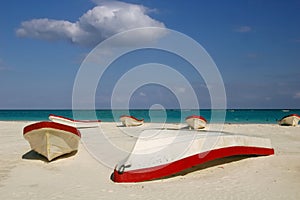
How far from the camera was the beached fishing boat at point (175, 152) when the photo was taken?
327 inches

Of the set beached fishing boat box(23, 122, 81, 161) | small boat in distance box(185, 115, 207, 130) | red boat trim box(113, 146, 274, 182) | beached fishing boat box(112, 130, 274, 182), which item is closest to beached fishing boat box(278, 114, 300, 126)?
small boat in distance box(185, 115, 207, 130)

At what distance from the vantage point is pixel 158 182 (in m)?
8.14

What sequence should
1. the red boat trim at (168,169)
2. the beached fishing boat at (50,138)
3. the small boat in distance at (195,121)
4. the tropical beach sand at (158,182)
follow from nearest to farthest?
1. the tropical beach sand at (158,182)
2. the red boat trim at (168,169)
3. the beached fishing boat at (50,138)
4. the small boat in distance at (195,121)

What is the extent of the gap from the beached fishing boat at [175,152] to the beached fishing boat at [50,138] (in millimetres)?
2791

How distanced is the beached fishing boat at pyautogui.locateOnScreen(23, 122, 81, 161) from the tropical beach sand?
14.7 inches

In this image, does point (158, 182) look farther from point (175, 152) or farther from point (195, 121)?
point (195, 121)

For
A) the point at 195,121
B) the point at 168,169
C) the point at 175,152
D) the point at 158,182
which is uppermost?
the point at 195,121

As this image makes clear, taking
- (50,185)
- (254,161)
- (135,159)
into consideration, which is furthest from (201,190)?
(50,185)

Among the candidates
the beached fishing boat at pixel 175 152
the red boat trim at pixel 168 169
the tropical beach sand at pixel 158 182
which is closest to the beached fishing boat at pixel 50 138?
the tropical beach sand at pixel 158 182

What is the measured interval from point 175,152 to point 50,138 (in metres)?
4.43

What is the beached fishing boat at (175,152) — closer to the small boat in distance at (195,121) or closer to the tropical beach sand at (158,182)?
the tropical beach sand at (158,182)

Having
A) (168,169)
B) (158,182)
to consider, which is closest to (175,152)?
(168,169)

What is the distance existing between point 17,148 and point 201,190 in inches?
371

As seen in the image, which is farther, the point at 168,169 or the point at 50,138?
the point at 50,138
